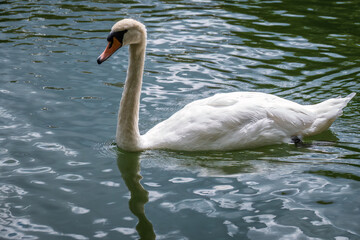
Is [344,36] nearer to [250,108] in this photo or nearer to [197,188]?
[250,108]

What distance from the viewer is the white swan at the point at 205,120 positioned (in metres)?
7.25

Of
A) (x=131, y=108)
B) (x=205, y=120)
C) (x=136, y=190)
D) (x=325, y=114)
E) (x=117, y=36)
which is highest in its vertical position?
(x=117, y=36)

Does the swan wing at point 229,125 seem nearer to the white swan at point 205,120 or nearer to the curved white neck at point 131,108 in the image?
the white swan at point 205,120

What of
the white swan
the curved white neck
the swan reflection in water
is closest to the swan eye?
the white swan

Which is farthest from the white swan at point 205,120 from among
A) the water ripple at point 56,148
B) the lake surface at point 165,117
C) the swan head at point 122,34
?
the water ripple at point 56,148

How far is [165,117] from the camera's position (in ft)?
28.9

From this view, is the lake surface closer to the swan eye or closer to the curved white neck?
the curved white neck

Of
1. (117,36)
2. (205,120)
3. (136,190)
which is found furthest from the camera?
(205,120)

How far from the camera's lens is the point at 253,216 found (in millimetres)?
5781

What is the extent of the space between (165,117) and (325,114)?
7.66ft

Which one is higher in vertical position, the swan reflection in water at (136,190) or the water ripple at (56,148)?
the water ripple at (56,148)

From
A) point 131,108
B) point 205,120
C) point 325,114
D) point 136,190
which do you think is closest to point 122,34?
point 131,108

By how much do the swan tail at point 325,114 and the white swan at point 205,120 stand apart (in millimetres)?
57

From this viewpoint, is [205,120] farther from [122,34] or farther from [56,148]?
[56,148]
